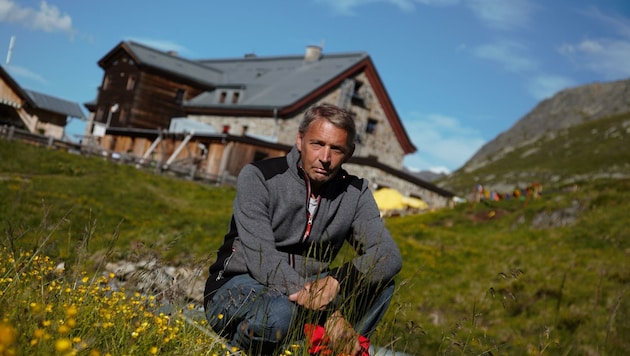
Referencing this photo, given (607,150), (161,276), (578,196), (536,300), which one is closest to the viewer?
(161,276)

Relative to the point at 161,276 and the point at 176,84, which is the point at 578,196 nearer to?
the point at 161,276

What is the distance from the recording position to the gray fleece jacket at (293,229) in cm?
308

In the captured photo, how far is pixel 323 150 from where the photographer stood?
3.34 m

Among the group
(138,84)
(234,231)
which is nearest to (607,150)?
(138,84)

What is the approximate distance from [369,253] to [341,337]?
0.58 meters

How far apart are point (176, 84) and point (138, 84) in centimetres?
228

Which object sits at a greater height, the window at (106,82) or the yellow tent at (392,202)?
the window at (106,82)

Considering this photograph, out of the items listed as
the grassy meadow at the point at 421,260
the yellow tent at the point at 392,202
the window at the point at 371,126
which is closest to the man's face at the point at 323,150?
the grassy meadow at the point at 421,260

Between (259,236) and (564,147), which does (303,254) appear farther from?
(564,147)

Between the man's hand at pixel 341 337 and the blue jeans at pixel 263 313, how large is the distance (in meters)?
0.10

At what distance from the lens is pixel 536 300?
9.88 metres

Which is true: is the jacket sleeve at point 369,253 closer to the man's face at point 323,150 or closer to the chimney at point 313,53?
the man's face at point 323,150

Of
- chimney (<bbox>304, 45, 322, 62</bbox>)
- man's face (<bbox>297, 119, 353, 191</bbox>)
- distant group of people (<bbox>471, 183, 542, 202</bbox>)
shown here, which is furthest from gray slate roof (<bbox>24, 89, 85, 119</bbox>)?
man's face (<bbox>297, 119, 353, 191</bbox>)

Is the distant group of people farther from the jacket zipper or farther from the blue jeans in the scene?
the jacket zipper
